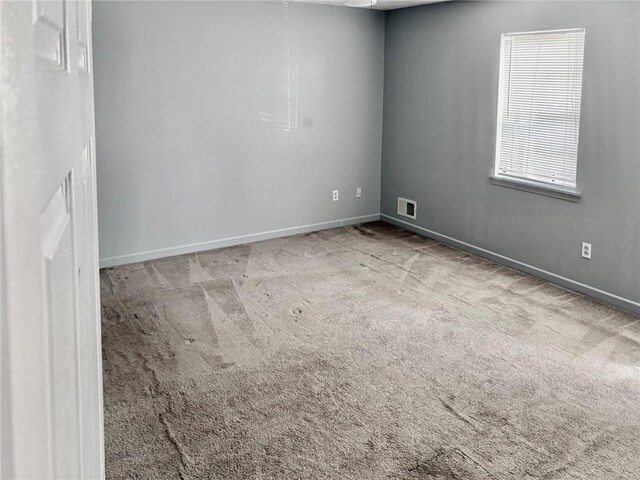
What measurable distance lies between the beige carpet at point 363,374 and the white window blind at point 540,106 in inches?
35.3

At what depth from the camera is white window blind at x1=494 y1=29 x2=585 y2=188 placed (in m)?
4.46

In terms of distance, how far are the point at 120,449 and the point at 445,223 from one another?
3.98 m

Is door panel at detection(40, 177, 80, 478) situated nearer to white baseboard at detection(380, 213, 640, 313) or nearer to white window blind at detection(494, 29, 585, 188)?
white baseboard at detection(380, 213, 640, 313)

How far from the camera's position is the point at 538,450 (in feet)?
8.57

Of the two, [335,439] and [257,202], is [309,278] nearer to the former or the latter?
[257,202]

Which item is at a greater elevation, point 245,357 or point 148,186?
point 148,186

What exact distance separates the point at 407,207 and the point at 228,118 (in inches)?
81.5

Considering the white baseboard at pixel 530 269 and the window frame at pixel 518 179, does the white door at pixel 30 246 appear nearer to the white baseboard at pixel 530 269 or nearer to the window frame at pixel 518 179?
the white baseboard at pixel 530 269

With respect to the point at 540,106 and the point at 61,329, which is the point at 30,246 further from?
the point at 540,106

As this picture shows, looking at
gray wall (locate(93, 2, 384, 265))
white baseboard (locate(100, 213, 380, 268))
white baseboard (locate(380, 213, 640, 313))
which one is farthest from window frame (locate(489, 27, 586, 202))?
white baseboard (locate(100, 213, 380, 268))

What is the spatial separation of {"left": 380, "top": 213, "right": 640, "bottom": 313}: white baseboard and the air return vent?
94 mm

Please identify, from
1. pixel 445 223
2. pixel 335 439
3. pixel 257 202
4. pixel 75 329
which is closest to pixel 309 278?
pixel 257 202

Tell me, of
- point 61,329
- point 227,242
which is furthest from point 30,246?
point 227,242

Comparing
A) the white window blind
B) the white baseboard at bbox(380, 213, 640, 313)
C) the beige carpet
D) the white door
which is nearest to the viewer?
the white door
